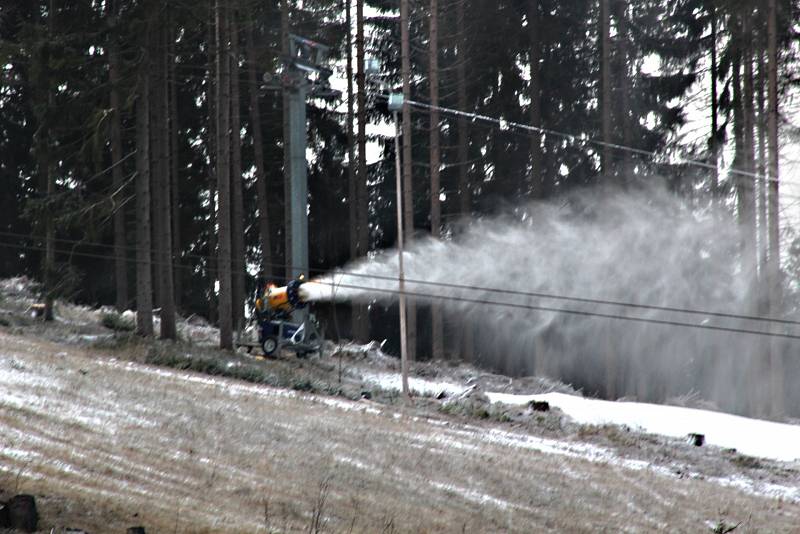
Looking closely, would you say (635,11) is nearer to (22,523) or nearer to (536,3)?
(536,3)

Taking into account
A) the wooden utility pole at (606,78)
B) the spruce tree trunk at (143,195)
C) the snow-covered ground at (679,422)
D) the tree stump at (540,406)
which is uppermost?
the wooden utility pole at (606,78)

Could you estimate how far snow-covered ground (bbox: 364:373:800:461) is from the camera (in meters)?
26.8

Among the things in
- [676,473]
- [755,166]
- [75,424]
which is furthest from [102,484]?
[755,166]

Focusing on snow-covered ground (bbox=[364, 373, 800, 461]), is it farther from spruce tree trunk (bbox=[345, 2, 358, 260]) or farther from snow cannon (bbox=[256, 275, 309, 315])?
spruce tree trunk (bbox=[345, 2, 358, 260])

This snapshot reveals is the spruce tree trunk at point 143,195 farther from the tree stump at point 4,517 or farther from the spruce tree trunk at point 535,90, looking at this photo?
the tree stump at point 4,517

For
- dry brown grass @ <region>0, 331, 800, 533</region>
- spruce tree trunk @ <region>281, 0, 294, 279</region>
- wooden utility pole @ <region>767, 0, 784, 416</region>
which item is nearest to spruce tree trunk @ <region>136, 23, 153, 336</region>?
spruce tree trunk @ <region>281, 0, 294, 279</region>

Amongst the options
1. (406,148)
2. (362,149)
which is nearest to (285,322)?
(406,148)

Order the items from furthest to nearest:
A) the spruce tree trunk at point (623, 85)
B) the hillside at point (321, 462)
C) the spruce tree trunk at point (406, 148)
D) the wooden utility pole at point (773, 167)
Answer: the spruce tree trunk at point (623, 85) → the spruce tree trunk at point (406, 148) → the wooden utility pole at point (773, 167) → the hillside at point (321, 462)

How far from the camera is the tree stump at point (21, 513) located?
10.8 m

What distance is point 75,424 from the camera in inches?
693

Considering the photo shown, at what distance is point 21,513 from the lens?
35.4 ft

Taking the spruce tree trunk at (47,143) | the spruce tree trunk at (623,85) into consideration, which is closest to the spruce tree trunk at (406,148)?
the spruce tree trunk at (623,85)

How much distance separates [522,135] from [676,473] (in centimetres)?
2629

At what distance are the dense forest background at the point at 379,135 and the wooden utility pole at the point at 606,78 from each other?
0.08m
